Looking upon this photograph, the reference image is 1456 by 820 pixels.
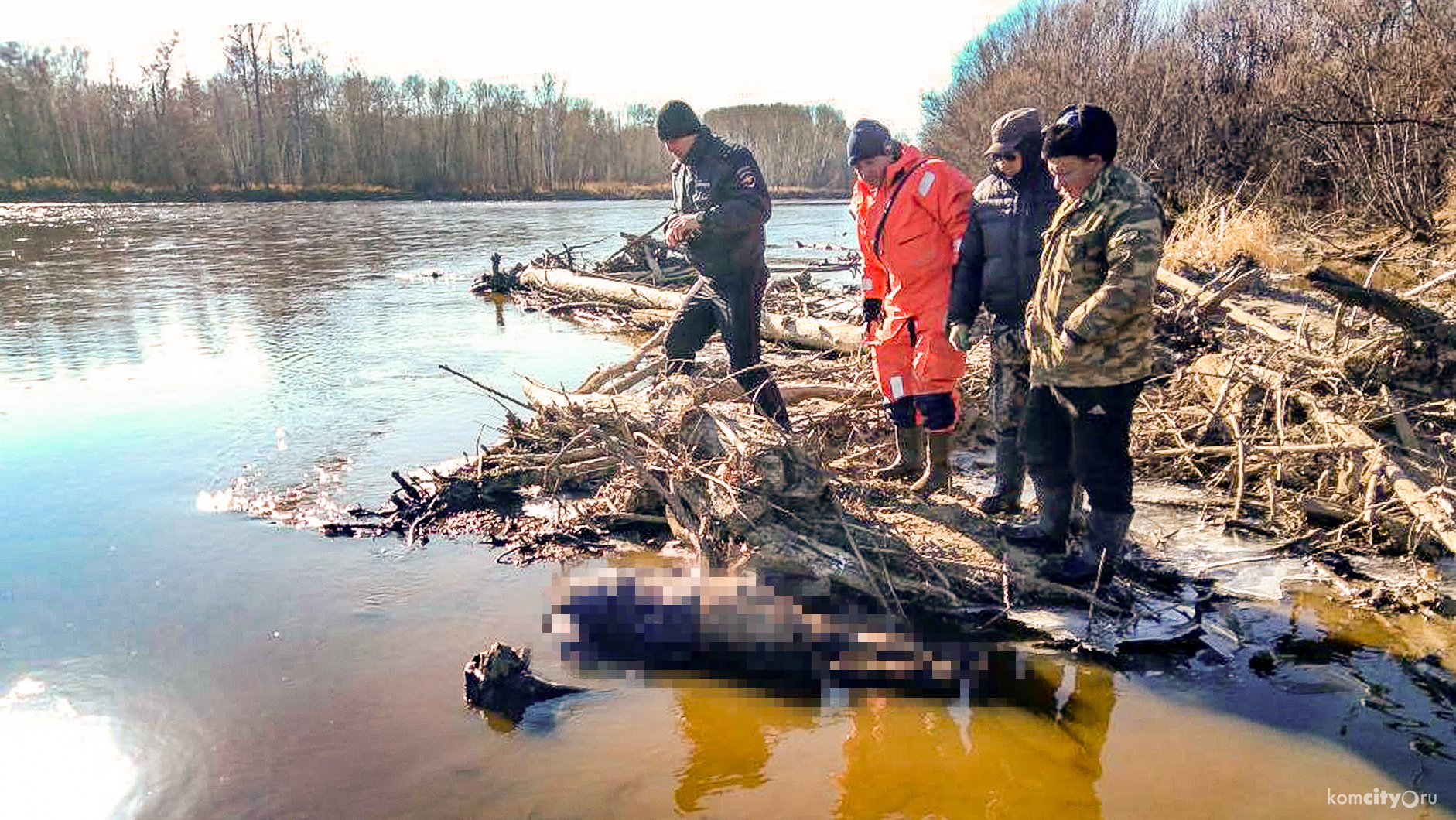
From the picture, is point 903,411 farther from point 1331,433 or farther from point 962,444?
point 1331,433

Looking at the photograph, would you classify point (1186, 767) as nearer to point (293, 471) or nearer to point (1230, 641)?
point (1230, 641)

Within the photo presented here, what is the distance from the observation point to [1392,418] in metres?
4.90

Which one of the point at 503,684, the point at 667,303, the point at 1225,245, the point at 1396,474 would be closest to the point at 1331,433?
the point at 1396,474

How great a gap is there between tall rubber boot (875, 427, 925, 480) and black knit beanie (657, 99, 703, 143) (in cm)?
202

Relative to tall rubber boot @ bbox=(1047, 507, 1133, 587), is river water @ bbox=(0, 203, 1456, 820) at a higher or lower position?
lower

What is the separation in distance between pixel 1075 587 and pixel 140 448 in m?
5.91

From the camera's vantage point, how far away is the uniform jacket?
435 cm

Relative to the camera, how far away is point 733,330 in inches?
209

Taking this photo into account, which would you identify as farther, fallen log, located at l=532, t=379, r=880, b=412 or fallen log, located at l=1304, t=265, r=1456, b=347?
fallen log, located at l=532, t=379, r=880, b=412

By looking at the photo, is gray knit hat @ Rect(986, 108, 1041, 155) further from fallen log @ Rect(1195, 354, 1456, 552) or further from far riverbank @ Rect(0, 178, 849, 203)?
far riverbank @ Rect(0, 178, 849, 203)

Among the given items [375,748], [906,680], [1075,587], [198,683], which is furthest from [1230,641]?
[198,683]

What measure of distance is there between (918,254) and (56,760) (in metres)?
3.88

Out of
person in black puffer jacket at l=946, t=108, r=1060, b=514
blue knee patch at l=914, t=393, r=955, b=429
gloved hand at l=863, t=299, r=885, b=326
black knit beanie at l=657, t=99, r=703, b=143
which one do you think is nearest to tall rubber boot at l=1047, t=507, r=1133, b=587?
person in black puffer jacket at l=946, t=108, r=1060, b=514

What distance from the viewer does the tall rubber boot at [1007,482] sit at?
450 centimetres
